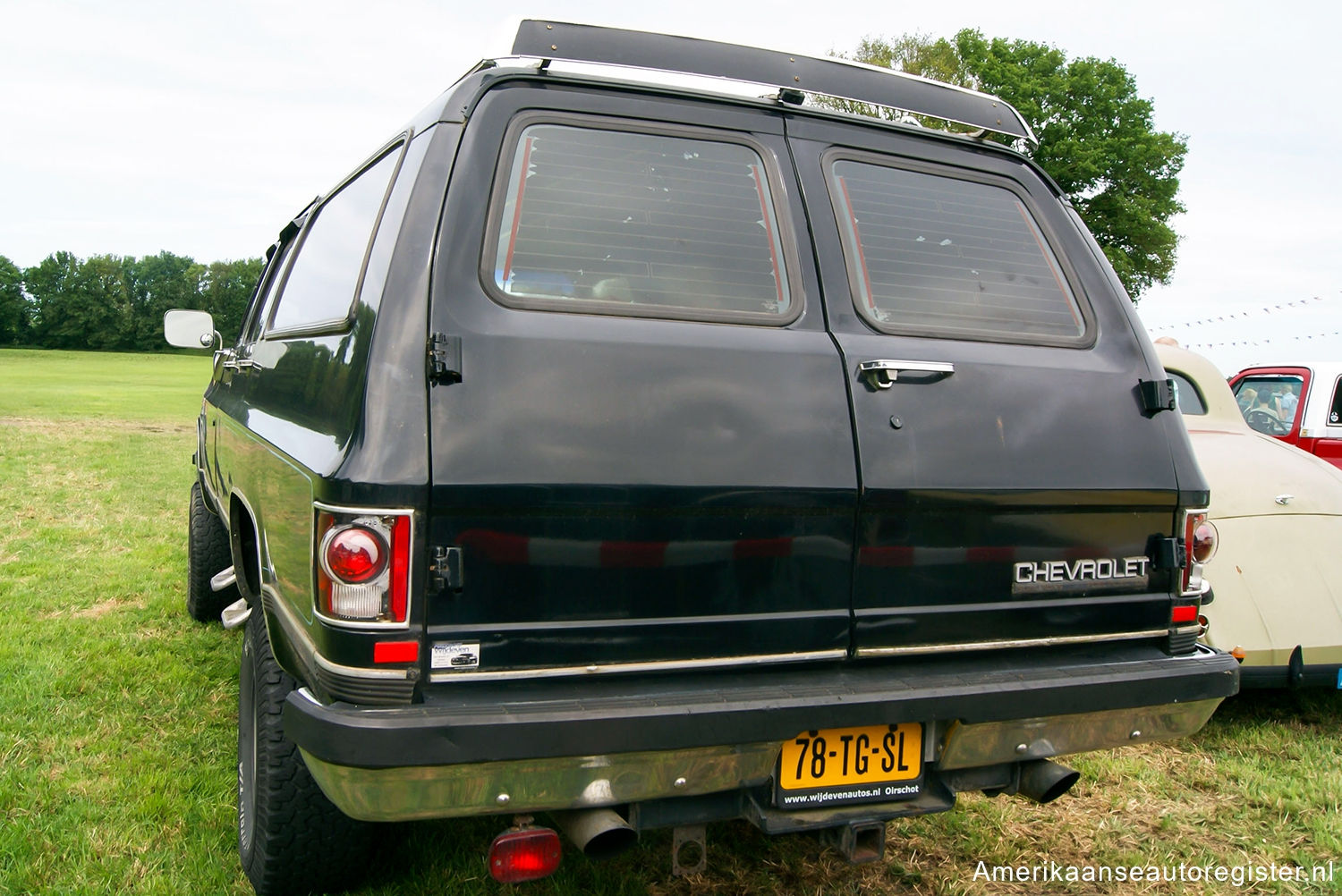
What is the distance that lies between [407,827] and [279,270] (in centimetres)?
250

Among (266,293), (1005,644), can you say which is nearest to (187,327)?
(266,293)

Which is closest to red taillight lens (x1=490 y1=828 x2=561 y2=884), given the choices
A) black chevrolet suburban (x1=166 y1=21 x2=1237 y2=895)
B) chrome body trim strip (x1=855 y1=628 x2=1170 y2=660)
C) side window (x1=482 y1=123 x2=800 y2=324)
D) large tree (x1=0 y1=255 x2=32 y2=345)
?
black chevrolet suburban (x1=166 y1=21 x2=1237 y2=895)

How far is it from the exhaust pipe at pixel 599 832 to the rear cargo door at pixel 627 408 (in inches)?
12.2

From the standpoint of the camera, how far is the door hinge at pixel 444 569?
6.27ft

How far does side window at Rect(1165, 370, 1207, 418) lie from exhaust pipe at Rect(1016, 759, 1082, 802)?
3.53 meters

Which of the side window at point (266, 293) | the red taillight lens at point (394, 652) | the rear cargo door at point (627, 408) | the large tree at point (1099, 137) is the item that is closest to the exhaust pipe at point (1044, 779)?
the rear cargo door at point (627, 408)

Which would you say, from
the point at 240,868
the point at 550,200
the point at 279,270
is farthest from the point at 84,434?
the point at 550,200

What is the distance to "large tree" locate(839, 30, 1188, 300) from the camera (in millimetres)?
34312

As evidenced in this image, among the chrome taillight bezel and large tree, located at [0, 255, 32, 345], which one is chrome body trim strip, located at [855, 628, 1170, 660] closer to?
the chrome taillight bezel

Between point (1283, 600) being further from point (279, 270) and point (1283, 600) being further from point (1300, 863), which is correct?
point (279, 270)

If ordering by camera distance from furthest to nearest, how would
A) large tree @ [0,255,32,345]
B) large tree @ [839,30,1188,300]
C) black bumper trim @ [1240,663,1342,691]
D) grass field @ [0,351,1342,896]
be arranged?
large tree @ [0,255,32,345] < large tree @ [839,30,1188,300] < black bumper trim @ [1240,663,1342,691] < grass field @ [0,351,1342,896]

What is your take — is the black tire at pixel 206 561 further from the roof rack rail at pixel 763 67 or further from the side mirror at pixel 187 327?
the roof rack rail at pixel 763 67

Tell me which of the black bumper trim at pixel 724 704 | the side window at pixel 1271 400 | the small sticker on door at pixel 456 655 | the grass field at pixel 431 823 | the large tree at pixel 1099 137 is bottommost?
the grass field at pixel 431 823

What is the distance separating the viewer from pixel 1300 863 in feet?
10.1
